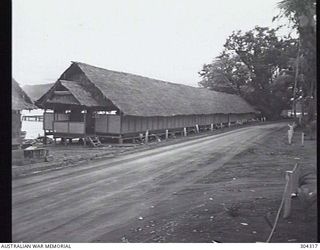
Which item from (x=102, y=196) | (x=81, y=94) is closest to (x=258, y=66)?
(x=102, y=196)

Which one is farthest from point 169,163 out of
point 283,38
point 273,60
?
point 273,60

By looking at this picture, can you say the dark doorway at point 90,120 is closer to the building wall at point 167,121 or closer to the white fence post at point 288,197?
the building wall at point 167,121

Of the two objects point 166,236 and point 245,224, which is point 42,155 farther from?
point 245,224

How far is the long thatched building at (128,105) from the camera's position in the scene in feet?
29.0

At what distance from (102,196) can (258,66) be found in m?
3.82

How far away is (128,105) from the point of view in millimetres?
12047

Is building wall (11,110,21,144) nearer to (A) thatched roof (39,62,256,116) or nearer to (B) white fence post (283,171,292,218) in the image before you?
(B) white fence post (283,171,292,218)

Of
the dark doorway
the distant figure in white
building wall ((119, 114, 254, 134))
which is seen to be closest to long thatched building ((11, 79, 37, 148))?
the distant figure in white

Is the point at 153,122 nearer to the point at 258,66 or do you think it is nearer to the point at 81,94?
the point at 81,94

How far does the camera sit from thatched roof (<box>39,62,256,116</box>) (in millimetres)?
10571

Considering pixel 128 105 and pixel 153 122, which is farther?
pixel 153 122

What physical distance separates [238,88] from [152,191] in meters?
4.02

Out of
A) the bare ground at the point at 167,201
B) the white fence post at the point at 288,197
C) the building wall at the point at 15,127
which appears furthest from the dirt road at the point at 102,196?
the white fence post at the point at 288,197

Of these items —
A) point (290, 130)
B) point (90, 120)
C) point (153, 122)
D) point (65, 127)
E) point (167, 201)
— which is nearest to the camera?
point (167, 201)
